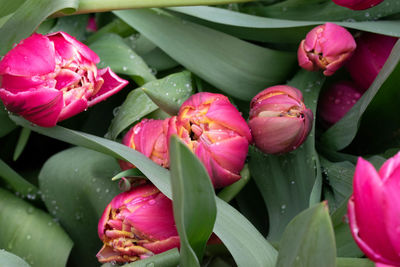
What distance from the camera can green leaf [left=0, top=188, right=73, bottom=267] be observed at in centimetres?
52

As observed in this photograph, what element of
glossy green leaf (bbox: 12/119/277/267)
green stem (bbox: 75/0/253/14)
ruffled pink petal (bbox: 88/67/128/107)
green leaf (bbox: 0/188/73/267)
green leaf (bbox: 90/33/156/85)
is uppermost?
green stem (bbox: 75/0/253/14)

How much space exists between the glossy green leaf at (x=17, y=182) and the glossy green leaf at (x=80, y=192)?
2 cm

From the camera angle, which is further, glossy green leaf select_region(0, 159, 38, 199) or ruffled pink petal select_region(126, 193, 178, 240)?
glossy green leaf select_region(0, 159, 38, 199)

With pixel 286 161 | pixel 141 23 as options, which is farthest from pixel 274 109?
pixel 141 23

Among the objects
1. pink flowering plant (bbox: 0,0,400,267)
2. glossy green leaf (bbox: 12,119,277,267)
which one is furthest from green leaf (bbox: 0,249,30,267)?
glossy green leaf (bbox: 12,119,277,267)

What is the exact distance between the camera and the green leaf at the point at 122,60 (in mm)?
551

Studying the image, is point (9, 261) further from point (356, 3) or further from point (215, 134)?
point (356, 3)

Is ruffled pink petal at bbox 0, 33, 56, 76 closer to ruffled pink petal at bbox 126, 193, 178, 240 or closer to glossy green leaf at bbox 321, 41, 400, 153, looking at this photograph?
ruffled pink petal at bbox 126, 193, 178, 240

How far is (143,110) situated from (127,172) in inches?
3.2

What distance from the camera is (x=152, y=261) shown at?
0.42 metres

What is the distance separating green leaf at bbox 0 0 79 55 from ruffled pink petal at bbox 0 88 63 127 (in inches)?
2.4

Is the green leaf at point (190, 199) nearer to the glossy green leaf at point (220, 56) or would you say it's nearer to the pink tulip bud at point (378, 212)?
the pink tulip bud at point (378, 212)

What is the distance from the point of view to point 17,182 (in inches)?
22.1

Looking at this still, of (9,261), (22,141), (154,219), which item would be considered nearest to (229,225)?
(154,219)
